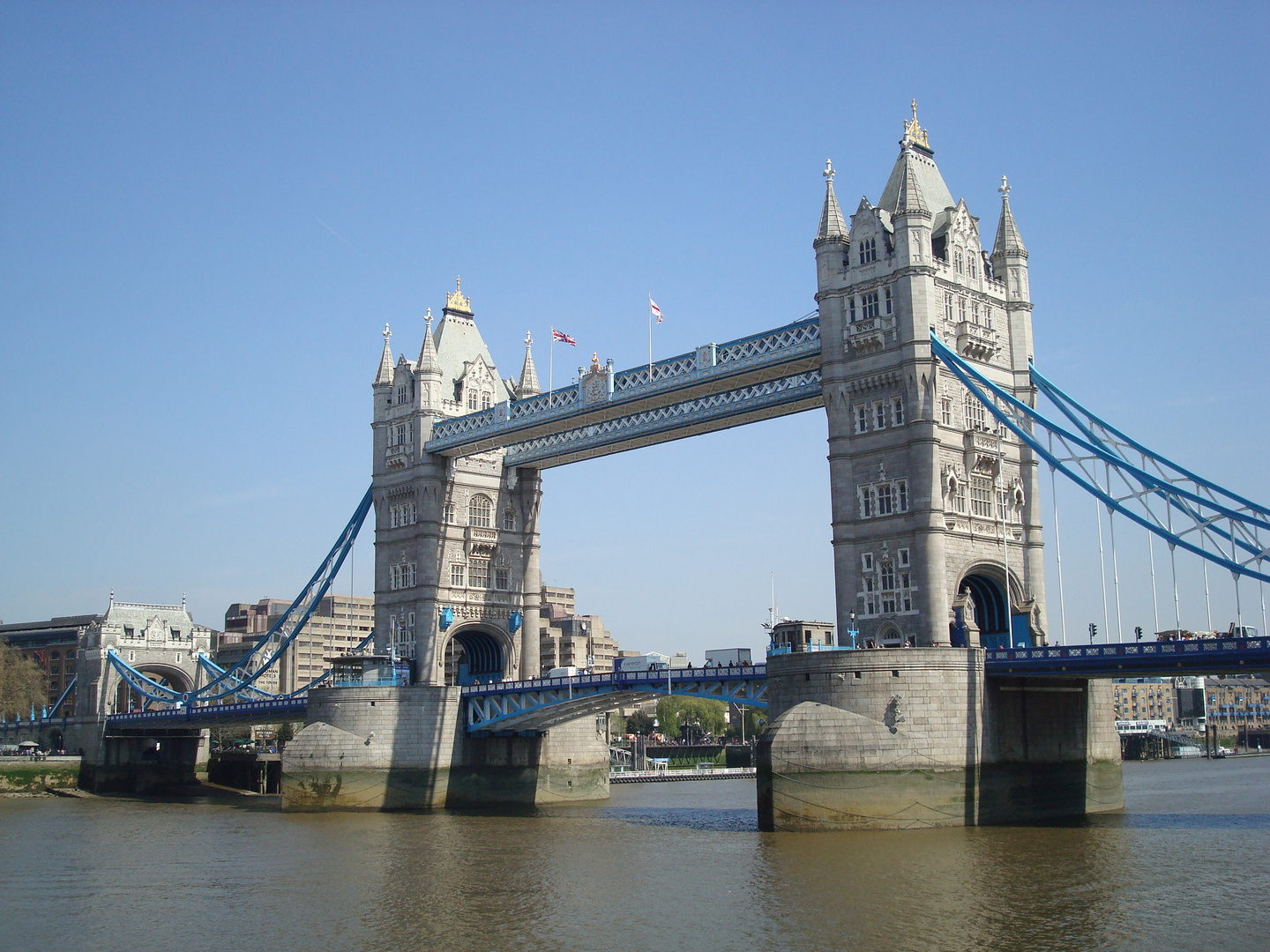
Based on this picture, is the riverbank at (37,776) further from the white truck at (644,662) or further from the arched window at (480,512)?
the white truck at (644,662)

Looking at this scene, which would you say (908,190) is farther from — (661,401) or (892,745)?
(892,745)

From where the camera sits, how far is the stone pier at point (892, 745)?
47.6 m

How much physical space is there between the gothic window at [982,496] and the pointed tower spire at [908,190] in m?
11.7

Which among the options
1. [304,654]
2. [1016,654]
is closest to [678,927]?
[1016,654]

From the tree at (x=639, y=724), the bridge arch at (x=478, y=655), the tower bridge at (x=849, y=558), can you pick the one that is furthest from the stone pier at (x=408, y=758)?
the tree at (x=639, y=724)

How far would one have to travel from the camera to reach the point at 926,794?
47688mm

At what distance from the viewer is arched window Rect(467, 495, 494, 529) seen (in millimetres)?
79562

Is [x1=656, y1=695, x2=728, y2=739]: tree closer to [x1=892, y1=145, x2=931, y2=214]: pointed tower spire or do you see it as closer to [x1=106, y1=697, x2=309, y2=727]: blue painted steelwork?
[x1=106, y1=697, x2=309, y2=727]: blue painted steelwork

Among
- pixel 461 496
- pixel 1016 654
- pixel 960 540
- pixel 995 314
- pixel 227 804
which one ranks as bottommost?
pixel 227 804

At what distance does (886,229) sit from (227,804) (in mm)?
50925

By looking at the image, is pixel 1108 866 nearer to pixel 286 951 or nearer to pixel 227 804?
pixel 286 951

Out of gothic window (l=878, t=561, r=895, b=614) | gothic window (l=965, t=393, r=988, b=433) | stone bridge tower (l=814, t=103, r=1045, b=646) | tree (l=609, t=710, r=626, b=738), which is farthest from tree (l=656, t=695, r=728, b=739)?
gothic window (l=965, t=393, r=988, b=433)

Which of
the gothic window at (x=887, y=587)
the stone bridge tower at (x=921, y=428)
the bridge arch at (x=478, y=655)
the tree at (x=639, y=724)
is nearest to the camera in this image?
the stone bridge tower at (x=921, y=428)

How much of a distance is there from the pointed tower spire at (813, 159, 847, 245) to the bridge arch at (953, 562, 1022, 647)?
51.7ft
